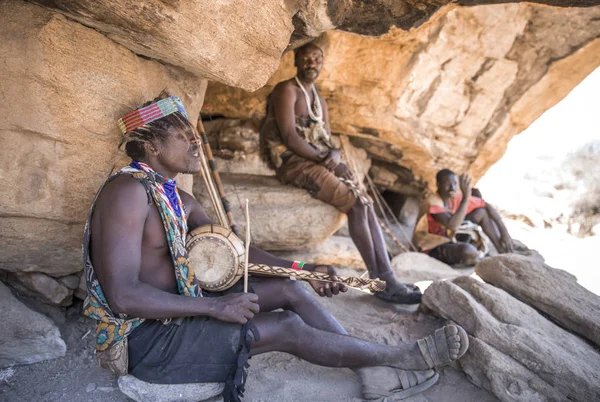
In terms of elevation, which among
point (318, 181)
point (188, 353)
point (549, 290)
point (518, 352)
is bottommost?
point (188, 353)

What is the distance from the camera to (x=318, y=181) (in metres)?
3.93

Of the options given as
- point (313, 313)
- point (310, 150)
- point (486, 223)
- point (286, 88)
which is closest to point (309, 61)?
point (286, 88)

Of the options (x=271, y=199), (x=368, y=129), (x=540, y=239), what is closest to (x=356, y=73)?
(x=368, y=129)

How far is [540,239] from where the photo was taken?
7.29m

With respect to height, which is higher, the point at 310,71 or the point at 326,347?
the point at 310,71

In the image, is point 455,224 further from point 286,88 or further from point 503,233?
point 286,88

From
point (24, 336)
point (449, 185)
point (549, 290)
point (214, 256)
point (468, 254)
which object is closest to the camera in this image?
point (214, 256)

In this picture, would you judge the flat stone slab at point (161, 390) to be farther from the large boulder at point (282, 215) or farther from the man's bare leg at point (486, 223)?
the man's bare leg at point (486, 223)

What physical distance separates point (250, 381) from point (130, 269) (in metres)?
1.02

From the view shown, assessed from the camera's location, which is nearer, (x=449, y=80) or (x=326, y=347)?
(x=326, y=347)

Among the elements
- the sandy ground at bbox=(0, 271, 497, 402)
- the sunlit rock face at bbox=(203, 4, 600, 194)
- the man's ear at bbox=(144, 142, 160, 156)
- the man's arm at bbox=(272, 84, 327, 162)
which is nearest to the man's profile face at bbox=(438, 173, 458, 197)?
the sunlit rock face at bbox=(203, 4, 600, 194)

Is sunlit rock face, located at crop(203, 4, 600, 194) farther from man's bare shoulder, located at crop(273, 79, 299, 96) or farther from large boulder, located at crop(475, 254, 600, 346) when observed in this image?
large boulder, located at crop(475, 254, 600, 346)

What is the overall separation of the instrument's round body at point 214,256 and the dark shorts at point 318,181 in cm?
182

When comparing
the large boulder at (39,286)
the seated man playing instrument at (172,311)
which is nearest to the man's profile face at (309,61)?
the seated man playing instrument at (172,311)
